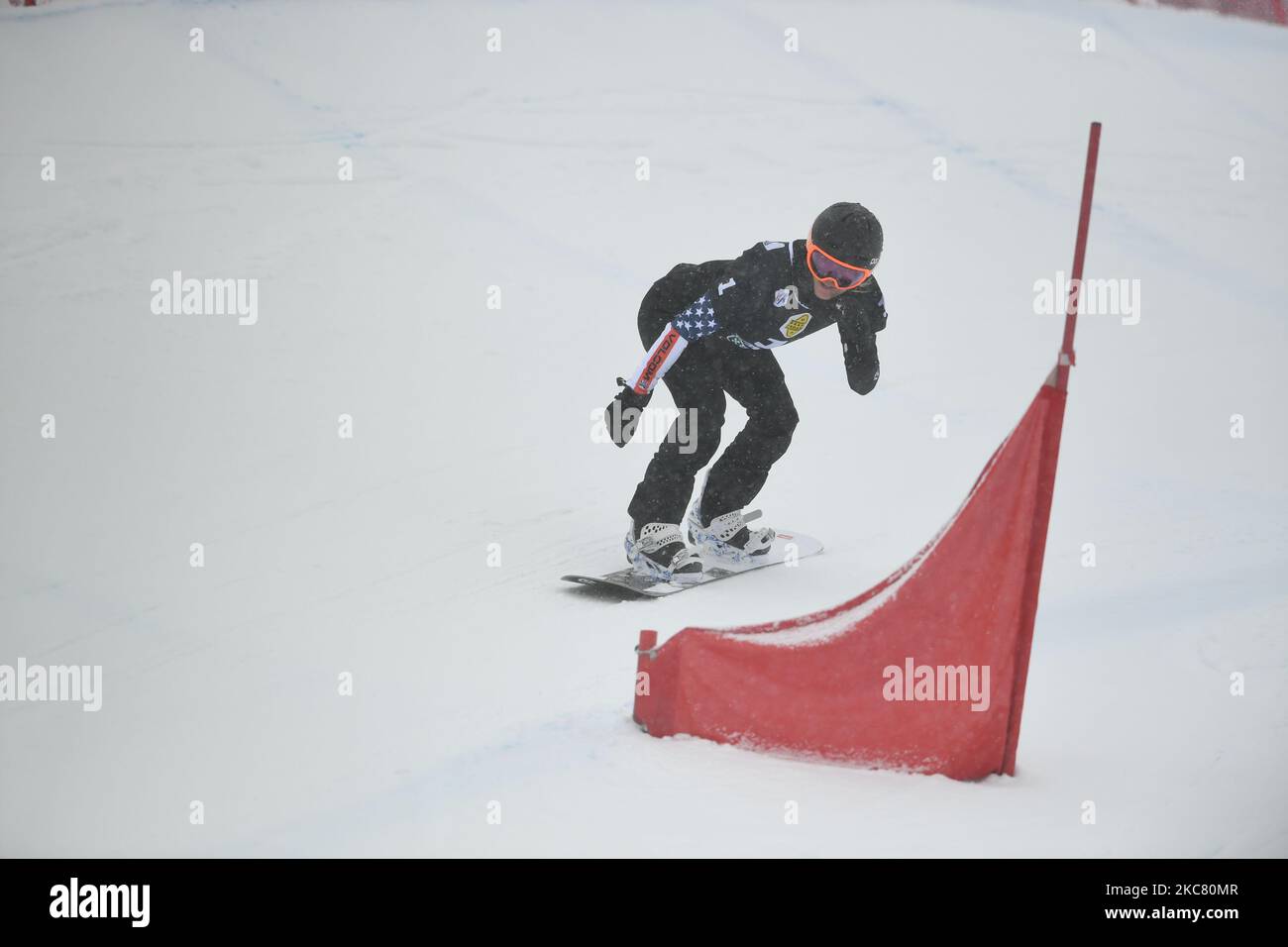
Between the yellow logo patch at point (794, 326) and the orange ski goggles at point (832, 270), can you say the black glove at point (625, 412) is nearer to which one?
the yellow logo patch at point (794, 326)

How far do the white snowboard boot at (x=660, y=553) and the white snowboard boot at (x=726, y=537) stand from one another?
0.78 feet

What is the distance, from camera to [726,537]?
223 inches

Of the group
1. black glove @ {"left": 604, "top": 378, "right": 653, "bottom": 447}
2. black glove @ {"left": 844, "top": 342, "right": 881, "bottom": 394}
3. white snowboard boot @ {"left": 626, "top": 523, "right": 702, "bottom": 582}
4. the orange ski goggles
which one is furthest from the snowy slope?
the orange ski goggles

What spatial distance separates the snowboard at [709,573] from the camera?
5.29 meters

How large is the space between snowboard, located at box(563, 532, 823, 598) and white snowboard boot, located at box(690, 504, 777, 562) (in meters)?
0.03

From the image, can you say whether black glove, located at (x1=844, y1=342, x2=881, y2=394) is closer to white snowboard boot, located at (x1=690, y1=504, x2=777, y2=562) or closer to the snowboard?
white snowboard boot, located at (x1=690, y1=504, x2=777, y2=562)

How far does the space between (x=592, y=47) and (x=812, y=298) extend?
27.1 ft

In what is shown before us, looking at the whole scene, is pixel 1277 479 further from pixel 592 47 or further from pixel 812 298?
pixel 592 47

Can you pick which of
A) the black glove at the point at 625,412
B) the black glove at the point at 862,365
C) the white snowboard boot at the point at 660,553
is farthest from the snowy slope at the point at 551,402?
the black glove at the point at 862,365

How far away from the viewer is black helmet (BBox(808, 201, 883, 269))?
15.6ft
